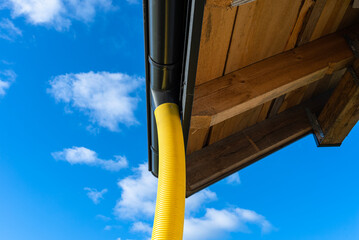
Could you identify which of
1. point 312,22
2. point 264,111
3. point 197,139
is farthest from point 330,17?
point 197,139

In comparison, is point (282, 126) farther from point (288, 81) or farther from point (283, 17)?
point (283, 17)

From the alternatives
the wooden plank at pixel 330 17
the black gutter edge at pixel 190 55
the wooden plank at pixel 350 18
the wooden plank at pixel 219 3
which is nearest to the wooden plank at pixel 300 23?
the wooden plank at pixel 330 17

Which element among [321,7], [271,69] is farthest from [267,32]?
[321,7]

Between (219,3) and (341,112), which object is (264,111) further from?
(219,3)

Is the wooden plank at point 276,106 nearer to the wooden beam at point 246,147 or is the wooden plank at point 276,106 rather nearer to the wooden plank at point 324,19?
the wooden beam at point 246,147

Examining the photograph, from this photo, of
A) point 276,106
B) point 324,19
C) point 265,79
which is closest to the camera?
point 265,79

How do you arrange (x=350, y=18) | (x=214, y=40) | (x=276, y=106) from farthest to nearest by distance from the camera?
1. (x=276, y=106)
2. (x=350, y=18)
3. (x=214, y=40)

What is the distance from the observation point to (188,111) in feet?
6.35

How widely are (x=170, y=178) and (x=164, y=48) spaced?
27.4 inches

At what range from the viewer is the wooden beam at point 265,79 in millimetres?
2168

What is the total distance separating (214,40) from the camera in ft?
6.49

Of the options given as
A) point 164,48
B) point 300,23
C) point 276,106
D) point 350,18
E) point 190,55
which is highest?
point 350,18

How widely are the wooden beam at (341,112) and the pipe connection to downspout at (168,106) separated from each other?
1.52 m

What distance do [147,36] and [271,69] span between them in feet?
3.35
